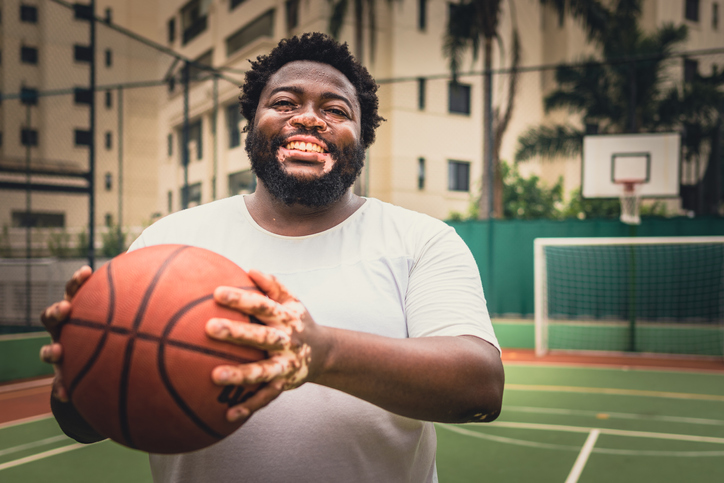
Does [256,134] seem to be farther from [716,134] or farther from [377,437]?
[716,134]

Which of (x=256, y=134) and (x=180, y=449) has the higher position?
(x=256, y=134)

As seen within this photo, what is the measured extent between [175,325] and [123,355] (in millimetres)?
113

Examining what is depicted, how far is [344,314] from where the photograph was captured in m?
1.47

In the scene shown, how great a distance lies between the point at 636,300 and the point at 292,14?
1359 cm

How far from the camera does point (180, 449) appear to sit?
1.13m

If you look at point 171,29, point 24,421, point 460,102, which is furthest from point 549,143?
point 171,29

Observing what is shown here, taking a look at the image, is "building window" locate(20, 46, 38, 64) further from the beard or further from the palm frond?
the beard

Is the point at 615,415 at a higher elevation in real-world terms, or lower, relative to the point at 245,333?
lower

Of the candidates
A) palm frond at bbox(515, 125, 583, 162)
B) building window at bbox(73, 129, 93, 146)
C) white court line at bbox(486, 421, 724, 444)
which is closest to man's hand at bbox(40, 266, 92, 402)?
white court line at bbox(486, 421, 724, 444)

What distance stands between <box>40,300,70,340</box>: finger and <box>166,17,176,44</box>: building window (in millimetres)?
30116

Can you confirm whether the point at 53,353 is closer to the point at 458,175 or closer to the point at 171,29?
the point at 458,175

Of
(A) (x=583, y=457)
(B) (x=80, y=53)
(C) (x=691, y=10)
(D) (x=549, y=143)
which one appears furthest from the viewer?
(B) (x=80, y=53)

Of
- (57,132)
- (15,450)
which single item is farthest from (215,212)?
(57,132)

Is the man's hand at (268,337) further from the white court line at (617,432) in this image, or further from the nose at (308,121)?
the white court line at (617,432)
